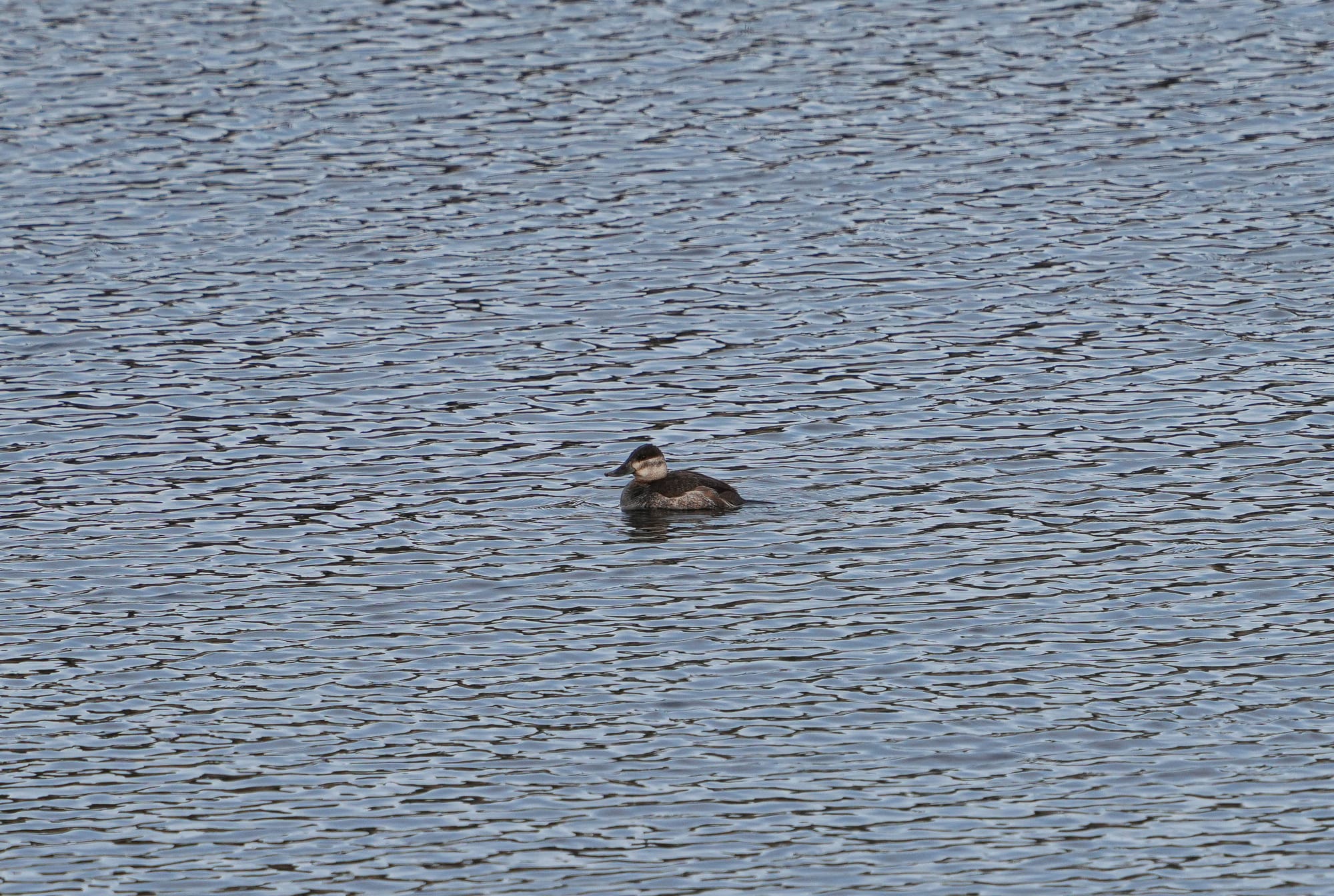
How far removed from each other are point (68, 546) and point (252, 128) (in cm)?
1724

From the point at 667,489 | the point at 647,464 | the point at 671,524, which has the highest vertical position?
the point at 647,464

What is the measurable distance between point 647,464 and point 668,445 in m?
2.02

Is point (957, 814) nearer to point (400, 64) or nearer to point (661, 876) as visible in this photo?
point (661, 876)

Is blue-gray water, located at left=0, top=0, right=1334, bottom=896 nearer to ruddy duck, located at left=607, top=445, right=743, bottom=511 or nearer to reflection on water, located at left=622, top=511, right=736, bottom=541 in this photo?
reflection on water, located at left=622, top=511, right=736, bottom=541

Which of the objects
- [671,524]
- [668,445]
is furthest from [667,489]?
[668,445]

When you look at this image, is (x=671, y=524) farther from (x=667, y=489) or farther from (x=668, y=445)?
(x=668, y=445)

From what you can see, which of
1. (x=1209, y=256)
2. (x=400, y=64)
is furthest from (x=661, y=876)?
(x=400, y=64)

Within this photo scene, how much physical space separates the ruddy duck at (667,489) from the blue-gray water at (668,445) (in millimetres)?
267

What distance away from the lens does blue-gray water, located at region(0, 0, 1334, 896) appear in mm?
15680

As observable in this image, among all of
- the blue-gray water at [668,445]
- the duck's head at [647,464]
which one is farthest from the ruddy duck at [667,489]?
the blue-gray water at [668,445]

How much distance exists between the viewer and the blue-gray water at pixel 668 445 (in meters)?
15.7

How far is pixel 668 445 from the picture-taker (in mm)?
→ 24203

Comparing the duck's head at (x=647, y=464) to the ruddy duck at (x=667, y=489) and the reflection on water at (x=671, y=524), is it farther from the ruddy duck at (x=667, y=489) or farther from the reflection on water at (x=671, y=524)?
the reflection on water at (x=671, y=524)

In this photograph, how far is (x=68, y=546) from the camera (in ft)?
69.9
